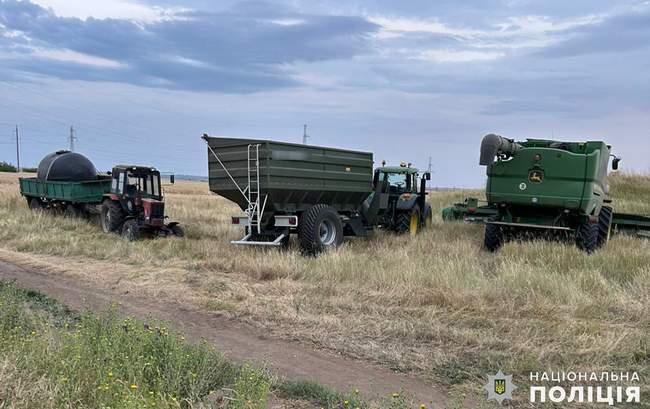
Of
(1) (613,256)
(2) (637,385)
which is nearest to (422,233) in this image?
(1) (613,256)

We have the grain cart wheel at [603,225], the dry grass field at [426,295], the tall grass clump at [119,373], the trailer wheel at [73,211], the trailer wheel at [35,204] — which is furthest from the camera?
the trailer wheel at [35,204]

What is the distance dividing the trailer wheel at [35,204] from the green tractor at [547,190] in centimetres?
1705

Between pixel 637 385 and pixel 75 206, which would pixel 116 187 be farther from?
pixel 637 385

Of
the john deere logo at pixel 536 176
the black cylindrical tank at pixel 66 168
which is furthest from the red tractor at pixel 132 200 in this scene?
the john deere logo at pixel 536 176

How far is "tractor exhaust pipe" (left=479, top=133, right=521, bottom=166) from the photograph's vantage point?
11.6 meters

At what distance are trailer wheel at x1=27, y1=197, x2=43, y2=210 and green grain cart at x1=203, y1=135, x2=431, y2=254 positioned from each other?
1215 cm

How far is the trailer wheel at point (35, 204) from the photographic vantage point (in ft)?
70.8

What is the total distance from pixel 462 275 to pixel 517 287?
93 cm

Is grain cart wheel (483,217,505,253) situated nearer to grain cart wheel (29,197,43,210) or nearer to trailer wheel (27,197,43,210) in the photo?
trailer wheel (27,197,43,210)

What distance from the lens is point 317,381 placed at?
16.2 feet

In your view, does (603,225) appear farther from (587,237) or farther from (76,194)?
(76,194)

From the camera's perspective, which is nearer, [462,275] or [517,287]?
[517,287]

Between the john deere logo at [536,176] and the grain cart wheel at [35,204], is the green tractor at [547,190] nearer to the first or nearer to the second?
the john deere logo at [536,176]

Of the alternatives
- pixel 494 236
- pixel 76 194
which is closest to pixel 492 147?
pixel 494 236
